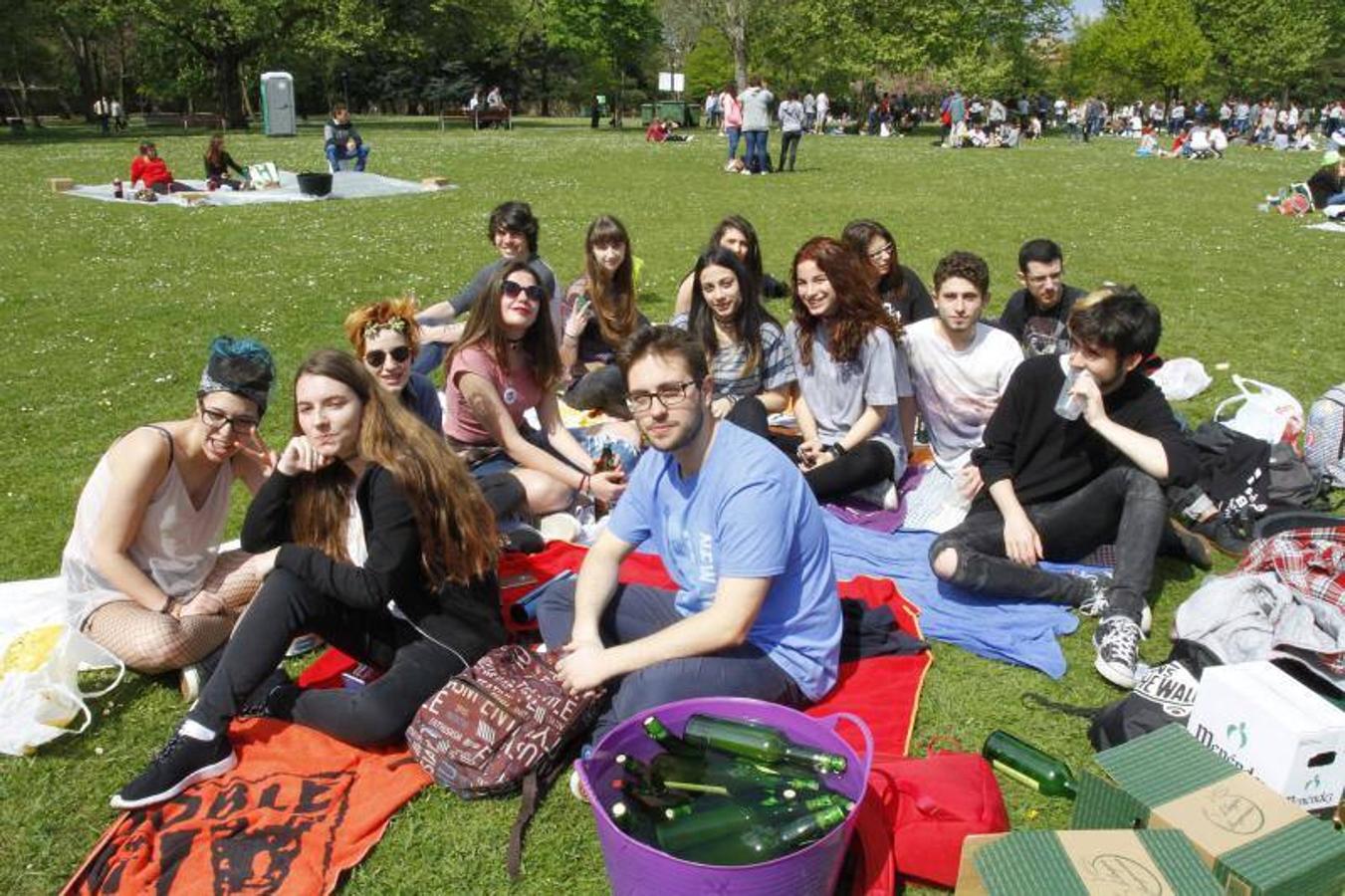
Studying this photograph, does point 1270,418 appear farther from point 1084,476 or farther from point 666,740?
point 666,740

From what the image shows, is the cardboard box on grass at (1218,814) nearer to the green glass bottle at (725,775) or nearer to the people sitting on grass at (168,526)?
the green glass bottle at (725,775)

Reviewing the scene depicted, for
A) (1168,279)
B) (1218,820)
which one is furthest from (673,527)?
(1168,279)

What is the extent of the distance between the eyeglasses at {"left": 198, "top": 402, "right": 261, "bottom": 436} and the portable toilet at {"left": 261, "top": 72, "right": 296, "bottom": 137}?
115 ft

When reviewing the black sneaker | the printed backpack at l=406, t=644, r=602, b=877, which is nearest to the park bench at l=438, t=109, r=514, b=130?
the black sneaker

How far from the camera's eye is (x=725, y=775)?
291 cm

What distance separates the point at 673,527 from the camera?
3.47 m

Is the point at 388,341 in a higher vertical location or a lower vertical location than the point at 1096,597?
higher

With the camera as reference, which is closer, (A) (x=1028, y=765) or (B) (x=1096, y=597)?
(A) (x=1028, y=765)

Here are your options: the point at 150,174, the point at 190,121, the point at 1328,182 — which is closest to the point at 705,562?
the point at 150,174

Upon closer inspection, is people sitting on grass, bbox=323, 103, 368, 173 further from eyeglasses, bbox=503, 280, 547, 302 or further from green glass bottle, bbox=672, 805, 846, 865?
green glass bottle, bbox=672, 805, 846, 865

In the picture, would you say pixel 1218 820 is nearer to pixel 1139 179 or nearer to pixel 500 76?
pixel 1139 179

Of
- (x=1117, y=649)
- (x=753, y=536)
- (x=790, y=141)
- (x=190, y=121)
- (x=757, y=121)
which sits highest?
(x=757, y=121)

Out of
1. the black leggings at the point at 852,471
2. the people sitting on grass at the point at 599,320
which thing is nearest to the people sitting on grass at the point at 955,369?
the black leggings at the point at 852,471

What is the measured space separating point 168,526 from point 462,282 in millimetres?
7752
